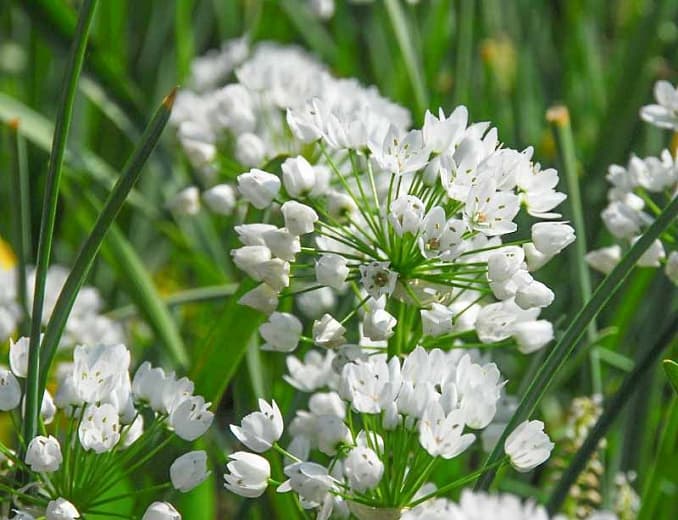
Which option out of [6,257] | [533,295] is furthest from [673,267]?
[6,257]

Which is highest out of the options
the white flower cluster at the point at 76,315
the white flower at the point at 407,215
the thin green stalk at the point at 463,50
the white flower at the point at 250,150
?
the white flower at the point at 407,215

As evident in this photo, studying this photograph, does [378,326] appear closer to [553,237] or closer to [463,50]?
[553,237]

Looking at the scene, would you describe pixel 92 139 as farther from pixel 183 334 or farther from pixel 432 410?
pixel 432 410

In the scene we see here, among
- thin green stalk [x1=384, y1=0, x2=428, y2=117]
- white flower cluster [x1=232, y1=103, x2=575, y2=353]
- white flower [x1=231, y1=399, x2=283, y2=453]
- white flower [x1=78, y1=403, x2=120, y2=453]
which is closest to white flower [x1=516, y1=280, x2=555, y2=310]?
white flower cluster [x1=232, y1=103, x2=575, y2=353]

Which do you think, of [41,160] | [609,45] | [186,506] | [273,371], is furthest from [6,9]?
[609,45]

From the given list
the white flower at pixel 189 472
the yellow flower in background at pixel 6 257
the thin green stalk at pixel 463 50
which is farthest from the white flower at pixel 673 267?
the yellow flower in background at pixel 6 257

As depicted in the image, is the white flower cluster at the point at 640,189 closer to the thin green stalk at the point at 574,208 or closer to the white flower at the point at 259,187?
the thin green stalk at the point at 574,208

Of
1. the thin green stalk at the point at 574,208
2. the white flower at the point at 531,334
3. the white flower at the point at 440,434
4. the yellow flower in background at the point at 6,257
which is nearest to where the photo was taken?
the white flower at the point at 440,434
